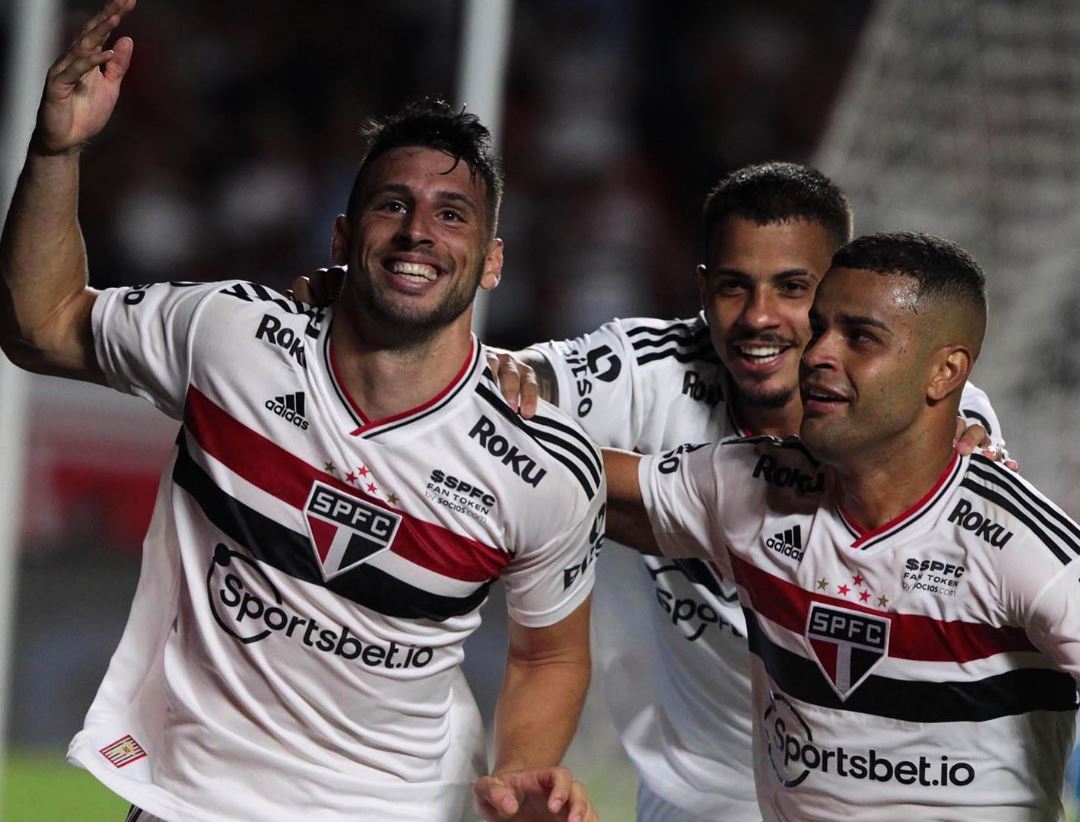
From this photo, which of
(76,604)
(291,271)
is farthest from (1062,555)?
(291,271)

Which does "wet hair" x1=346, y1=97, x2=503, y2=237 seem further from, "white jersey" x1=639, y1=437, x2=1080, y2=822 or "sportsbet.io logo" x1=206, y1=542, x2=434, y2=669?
"white jersey" x1=639, y1=437, x2=1080, y2=822

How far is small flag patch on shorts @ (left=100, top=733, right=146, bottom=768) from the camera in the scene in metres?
2.74

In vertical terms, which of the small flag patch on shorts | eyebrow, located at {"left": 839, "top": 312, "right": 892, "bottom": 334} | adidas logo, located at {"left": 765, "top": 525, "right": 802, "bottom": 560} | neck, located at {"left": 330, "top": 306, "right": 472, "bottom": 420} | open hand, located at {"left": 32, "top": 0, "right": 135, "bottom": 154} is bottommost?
the small flag patch on shorts

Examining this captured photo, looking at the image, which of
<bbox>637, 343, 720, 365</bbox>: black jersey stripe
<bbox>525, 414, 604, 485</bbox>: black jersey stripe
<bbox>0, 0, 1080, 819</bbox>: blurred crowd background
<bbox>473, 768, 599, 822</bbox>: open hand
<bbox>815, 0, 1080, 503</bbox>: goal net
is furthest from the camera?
<bbox>0, 0, 1080, 819</bbox>: blurred crowd background

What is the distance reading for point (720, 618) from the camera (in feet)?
11.4

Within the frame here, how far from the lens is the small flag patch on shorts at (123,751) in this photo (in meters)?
2.74

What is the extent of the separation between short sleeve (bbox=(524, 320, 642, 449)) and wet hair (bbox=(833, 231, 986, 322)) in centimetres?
80

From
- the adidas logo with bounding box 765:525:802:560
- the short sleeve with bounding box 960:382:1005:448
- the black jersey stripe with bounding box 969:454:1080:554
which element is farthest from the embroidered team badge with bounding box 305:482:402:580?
the short sleeve with bounding box 960:382:1005:448

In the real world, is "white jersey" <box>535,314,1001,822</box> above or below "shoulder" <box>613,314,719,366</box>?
below

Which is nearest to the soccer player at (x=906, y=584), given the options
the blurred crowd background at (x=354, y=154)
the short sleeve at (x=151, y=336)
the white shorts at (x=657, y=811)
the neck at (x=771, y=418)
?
the neck at (x=771, y=418)

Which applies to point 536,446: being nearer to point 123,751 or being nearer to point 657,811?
point 123,751

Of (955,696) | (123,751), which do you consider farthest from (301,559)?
(955,696)

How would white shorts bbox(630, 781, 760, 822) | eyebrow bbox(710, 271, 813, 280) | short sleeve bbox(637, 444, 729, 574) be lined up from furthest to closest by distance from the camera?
white shorts bbox(630, 781, 760, 822)
eyebrow bbox(710, 271, 813, 280)
short sleeve bbox(637, 444, 729, 574)

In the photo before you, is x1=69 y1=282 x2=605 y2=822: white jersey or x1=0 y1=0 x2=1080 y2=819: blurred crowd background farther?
x1=0 y1=0 x2=1080 y2=819: blurred crowd background
